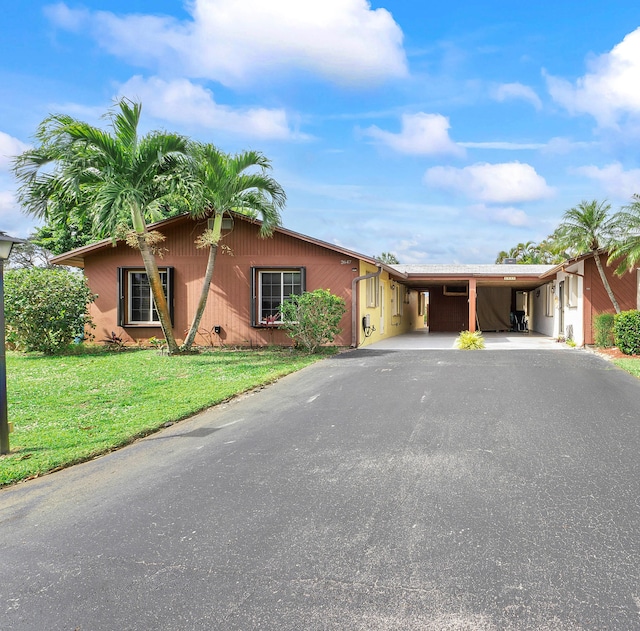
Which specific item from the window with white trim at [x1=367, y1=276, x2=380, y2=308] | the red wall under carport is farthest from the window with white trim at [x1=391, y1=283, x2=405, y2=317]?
the window with white trim at [x1=367, y1=276, x2=380, y2=308]

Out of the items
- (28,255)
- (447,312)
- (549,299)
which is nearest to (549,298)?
(549,299)

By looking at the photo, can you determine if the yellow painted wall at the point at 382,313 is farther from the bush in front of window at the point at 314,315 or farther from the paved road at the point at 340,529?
the paved road at the point at 340,529

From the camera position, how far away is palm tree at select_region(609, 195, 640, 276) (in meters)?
13.2

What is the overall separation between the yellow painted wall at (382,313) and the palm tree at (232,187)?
10.9 feet

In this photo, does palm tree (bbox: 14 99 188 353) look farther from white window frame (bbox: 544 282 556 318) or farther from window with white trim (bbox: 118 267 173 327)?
white window frame (bbox: 544 282 556 318)

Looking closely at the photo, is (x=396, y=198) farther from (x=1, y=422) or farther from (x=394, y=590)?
(x=394, y=590)

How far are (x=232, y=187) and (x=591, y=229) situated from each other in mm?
10258

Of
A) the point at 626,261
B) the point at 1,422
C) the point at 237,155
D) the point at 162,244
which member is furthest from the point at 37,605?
the point at 626,261

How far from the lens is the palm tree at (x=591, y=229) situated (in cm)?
1407

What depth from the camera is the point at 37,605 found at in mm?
2344

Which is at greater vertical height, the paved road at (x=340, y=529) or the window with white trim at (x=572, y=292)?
the window with white trim at (x=572, y=292)

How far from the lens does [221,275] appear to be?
1502 centimetres

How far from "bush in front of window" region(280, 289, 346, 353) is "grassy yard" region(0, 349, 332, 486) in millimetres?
652

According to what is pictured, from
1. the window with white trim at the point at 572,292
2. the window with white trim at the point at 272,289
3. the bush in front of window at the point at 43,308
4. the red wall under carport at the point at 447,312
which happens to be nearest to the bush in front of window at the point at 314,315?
the window with white trim at the point at 272,289
